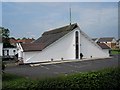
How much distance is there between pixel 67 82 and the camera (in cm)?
1050

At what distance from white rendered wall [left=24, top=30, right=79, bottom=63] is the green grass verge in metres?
23.3

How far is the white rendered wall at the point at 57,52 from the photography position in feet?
113

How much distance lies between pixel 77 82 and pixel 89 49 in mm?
28814

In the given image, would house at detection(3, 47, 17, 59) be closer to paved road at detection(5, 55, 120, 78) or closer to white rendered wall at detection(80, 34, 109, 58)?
white rendered wall at detection(80, 34, 109, 58)

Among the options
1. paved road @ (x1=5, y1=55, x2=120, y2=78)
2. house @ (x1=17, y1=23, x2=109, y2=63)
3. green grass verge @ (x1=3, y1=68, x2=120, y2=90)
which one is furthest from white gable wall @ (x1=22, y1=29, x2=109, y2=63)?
green grass verge @ (x1=3, y1=68, x2=120, y2=90)

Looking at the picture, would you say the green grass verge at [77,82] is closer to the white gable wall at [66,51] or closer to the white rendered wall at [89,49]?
the white gable wall at [66,51]

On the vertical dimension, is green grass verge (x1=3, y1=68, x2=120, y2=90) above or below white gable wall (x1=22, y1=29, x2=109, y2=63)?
below

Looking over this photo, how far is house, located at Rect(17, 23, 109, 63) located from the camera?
1366 inches

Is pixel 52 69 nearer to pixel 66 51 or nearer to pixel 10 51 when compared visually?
pixel 66 51

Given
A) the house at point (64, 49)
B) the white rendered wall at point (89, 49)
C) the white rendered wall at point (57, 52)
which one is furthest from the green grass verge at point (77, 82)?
the white rendered wall at point (89, 49)

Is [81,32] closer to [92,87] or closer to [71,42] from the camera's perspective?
[71,42]

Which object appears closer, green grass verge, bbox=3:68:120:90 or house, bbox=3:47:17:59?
green grass verge, bbox=3:68:120:90

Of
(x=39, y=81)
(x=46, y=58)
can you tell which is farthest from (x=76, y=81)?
(x=46, y=58)

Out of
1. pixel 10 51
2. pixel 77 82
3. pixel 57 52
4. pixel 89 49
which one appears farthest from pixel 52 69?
pixel 10 51
